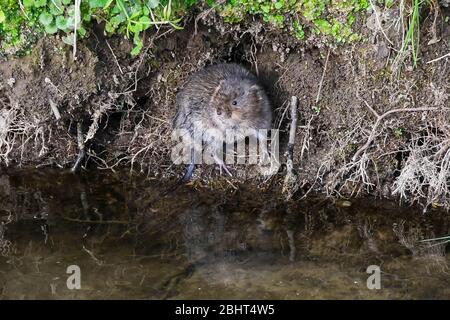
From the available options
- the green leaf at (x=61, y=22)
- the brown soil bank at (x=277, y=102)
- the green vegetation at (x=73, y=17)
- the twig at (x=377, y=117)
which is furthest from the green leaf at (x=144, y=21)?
the twig at (x=377, y=117)

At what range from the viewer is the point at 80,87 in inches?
197

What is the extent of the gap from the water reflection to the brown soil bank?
231 mm

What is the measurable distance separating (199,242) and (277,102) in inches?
62.4

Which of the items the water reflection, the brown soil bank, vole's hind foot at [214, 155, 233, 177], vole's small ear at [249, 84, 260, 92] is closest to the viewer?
the water reflection

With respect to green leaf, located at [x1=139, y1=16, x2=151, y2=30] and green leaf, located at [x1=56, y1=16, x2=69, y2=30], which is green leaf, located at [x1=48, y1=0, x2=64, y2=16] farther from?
green leaf, located at [x1=139, y1=16, x2=151, y2=30]

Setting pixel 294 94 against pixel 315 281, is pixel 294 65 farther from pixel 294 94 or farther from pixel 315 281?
pixel 315 281

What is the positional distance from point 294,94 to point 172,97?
3.32 feet

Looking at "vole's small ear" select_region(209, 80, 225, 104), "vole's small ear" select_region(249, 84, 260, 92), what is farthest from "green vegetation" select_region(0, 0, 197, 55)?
"vole's small ear" select_region(249, 84, 260, 92)

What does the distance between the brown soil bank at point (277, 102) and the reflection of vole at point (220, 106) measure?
5.7 inches

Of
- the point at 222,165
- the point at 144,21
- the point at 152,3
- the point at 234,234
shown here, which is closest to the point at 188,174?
the point at 222,165

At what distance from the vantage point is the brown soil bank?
4805 millimetres

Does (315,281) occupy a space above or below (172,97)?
below

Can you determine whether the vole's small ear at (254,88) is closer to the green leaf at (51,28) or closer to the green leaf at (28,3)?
the green leaf at (51,28)
